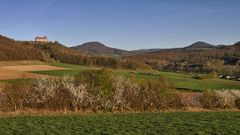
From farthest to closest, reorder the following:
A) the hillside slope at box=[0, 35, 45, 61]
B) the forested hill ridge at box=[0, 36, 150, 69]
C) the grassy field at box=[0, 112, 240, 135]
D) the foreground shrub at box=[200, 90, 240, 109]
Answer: the forested hill ridge at box=[0, 36, 150, 69]
the hillside slope at box=[0, 35, 45, 61]
the foreground shrub at box=[200, 90, 240, 109]
the grassy field at box=[0, 112, 240, 135]

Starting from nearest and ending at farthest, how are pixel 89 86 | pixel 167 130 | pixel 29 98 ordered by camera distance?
pixel 167 130, pixel 29 98, pixel 89 86

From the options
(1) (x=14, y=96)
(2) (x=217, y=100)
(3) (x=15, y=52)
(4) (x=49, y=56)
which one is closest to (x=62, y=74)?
(3) (x=15, y=52)

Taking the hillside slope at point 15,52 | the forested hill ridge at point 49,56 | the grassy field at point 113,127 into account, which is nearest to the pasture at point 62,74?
the hillside slope at point 15,52

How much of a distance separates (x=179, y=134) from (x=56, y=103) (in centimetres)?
1521

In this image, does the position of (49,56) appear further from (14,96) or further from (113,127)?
(113,127)

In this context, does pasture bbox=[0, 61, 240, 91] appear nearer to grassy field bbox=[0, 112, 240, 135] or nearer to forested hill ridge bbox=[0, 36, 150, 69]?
forested hill ridge bbox=[0, 36, 150, 69]

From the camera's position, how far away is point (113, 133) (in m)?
19.4

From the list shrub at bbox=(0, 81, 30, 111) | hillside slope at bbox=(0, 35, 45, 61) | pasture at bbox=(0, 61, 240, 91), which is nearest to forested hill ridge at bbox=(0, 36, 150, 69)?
hillside slope at bbox=(0, 35, 45, 61)

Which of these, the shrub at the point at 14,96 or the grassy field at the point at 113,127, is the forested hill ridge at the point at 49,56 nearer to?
the shrub at the point at 14,96

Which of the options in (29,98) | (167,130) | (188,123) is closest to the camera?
(167,130)

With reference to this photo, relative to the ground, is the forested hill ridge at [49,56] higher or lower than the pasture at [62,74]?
higher

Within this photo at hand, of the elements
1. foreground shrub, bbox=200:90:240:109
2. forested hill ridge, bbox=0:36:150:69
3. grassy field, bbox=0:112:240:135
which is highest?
forested hill ridge, bbox=0:36:150:69

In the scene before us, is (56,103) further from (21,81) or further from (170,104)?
(170,104)

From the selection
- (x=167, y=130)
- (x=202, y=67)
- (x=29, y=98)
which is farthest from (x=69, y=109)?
(x=202, y=67)
